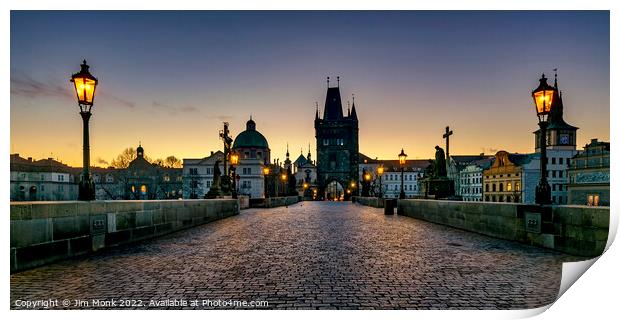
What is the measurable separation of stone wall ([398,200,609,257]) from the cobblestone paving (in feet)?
1.48

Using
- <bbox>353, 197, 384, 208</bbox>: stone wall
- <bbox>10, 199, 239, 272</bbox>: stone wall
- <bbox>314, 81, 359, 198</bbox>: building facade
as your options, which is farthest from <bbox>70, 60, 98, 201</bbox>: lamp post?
<bbox>314, 81, 359, 198</bbox>: building facade

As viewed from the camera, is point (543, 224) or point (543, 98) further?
point (543, 98)

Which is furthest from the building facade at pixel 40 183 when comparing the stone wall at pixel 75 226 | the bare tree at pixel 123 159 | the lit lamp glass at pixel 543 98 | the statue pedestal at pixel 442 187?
the lit lamp glass at pixel 543 98

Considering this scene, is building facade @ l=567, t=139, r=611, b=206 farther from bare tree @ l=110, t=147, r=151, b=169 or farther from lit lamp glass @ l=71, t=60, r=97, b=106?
bare tree @ l=110, t=147, r=151, b=169

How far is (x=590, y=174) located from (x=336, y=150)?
167 ft

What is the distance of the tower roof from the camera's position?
A: 9681cm

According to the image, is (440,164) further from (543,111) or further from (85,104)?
(85,104)

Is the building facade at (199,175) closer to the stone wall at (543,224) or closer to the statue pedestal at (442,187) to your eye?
the statue pedestal at (442,187)

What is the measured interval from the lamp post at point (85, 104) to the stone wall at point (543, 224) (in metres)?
9.91

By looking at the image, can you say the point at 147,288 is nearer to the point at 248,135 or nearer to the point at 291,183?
the point at 291,183

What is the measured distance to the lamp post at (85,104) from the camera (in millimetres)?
8609

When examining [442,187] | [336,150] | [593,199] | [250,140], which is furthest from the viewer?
[250,140]

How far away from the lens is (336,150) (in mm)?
95062

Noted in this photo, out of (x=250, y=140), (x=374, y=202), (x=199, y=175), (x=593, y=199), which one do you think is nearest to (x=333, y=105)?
(x=250, y=140)
